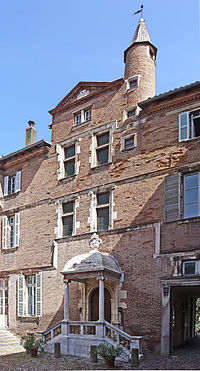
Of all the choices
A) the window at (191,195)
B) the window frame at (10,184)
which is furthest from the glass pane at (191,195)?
the window frame at (10,184)

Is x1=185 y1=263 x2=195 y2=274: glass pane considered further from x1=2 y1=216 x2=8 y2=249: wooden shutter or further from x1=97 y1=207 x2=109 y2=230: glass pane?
x1=2 y1=216 x2=8 y2=249: wooden shutter

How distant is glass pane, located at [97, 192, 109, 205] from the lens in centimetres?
1584

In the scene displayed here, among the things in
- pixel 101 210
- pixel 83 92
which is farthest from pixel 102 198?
pixel 83 92

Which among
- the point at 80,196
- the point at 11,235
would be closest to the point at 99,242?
the point at 80,196

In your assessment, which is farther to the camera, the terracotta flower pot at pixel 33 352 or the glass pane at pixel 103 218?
the glass pane at pixel 103 218

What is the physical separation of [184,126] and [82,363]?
9.06 meters

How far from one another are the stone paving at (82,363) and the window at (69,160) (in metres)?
8.10

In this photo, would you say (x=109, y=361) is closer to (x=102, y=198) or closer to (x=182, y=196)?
(x=182, y=196)

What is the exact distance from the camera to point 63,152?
60.1 ft

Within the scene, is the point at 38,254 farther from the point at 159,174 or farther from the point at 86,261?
the point at 159,174

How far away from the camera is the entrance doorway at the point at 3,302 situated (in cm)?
1858

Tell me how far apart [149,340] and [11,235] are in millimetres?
9986

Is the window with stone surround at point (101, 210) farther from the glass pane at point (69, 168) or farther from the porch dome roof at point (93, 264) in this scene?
the glass pane at point (69, 168)

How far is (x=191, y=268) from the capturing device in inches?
493
